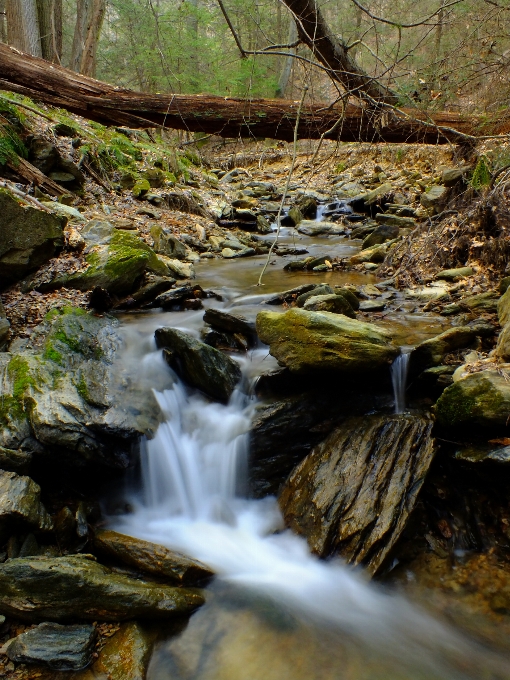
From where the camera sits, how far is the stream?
2.83m

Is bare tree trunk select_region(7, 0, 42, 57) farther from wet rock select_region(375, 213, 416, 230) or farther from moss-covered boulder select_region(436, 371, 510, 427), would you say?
moss-covered boulder select_region(436, 371, 510, 427)

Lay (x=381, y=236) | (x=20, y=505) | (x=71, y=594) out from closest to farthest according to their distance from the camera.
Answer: (x=71, y=594)
(x=20, y=505)
(x=381, y=236)

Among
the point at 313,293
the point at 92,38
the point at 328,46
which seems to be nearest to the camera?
the point at 328,46

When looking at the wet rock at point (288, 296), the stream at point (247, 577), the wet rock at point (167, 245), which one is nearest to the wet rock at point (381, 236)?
the wet rock at point (288, 296)

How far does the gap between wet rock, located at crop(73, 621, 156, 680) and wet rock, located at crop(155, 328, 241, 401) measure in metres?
2.35

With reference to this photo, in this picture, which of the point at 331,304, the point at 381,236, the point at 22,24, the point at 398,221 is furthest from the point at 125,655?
the point at 22,24

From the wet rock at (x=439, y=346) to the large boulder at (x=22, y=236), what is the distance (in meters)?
4.92

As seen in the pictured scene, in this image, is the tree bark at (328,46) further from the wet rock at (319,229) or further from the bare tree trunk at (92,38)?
the bare tree trunk at (92,38)

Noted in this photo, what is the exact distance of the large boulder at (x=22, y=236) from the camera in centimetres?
541

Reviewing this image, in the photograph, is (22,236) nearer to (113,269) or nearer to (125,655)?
(113,269)

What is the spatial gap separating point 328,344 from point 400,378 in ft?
3.05

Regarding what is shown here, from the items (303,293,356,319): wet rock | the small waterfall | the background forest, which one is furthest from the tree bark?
the small waterfall

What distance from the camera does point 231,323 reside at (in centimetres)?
561

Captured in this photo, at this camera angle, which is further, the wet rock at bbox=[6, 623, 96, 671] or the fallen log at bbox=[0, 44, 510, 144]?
the fallen log at bbox=[0, 44, 510, 144]
